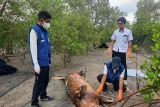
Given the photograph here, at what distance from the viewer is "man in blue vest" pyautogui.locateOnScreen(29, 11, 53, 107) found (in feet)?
21.4

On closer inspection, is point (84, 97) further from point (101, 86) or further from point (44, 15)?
point (44, 15)

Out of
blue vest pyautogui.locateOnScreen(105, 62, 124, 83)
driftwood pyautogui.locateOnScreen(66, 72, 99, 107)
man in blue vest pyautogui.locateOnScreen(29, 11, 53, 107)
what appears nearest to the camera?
man in blue vest pyautogui.locateOnScreen(29, 11, 53, 107)

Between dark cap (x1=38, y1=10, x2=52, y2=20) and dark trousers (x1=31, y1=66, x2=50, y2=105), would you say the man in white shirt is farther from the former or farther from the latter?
dark cap (x1=38, y1=10, x2=52, y2=20)

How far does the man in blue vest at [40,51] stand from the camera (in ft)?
21.4

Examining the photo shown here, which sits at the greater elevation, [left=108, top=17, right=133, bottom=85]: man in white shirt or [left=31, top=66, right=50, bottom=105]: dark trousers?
[left=108, top=17, right=133, bottom=85]: man in white shirt

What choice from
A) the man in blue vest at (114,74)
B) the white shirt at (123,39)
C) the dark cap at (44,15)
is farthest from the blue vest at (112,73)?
the dark cap at (44,15)

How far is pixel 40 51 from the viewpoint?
6.79 m

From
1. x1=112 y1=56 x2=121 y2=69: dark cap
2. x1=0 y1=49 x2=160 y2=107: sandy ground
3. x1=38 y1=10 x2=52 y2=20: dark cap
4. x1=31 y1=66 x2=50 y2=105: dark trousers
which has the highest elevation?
x1=38 y1=10 x2=52 y2=20: dark cap

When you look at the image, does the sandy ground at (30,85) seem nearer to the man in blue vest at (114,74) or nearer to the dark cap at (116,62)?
the man in blue vest at (114,74)

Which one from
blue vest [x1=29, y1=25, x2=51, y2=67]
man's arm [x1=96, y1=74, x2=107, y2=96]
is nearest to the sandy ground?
man's arm [x1=96, y1=74, x2=107, y2=96]

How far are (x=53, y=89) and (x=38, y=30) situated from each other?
219 cm

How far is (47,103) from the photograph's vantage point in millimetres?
7211

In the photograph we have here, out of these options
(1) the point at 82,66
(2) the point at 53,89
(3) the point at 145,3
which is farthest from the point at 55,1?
(3) the point at 145,3

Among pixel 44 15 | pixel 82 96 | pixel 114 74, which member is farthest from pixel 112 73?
pixel 44 15
